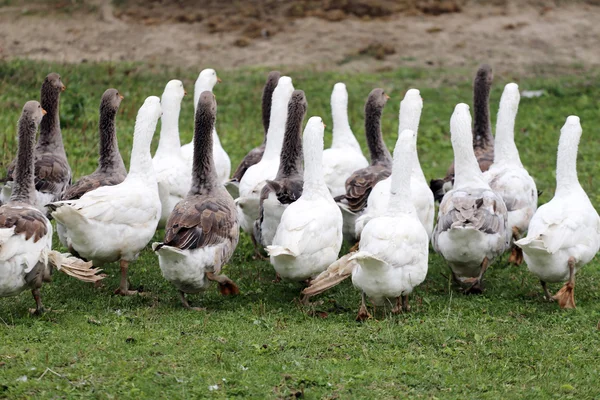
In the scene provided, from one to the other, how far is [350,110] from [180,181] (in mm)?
7176

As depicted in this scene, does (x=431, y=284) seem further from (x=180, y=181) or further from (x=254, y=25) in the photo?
(x=254, y=25)

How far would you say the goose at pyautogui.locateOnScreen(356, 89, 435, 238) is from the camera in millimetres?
9789

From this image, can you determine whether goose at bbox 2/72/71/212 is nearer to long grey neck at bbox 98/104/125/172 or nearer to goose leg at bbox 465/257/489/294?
long grey neck at bbox 98/104/125/172

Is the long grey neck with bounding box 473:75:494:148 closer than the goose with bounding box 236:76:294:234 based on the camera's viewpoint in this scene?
No

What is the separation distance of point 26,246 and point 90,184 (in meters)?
1.82

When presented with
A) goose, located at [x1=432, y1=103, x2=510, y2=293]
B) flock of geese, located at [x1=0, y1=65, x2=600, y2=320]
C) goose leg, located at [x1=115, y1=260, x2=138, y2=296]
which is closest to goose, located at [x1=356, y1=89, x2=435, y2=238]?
flock of geese, located at [x1=0, y1=65, x2=600, y2=320]

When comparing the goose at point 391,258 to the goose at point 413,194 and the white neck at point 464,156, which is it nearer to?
the goose at point 413,194

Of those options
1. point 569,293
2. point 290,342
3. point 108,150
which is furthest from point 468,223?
point 108,150

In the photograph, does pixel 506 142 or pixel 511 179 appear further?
pixel 506 142

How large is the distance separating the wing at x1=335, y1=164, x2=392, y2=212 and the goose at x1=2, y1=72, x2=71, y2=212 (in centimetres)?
333

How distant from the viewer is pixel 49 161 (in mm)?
10656

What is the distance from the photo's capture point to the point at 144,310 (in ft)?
28.7

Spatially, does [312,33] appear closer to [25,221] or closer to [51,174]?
[51,174]

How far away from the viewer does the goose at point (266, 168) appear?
1059 cm
